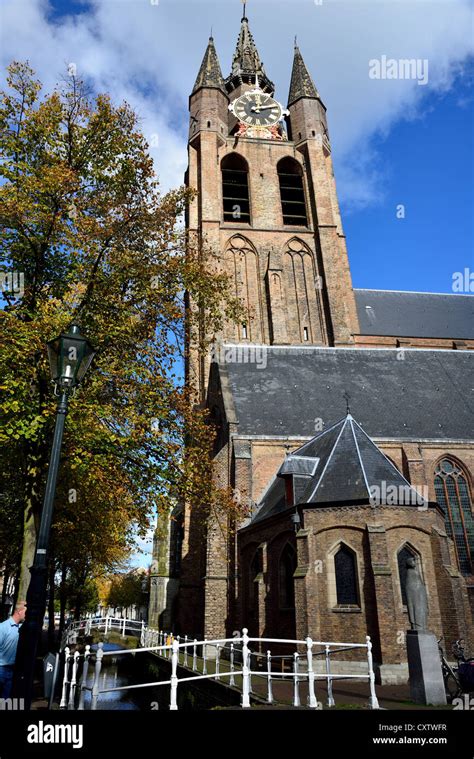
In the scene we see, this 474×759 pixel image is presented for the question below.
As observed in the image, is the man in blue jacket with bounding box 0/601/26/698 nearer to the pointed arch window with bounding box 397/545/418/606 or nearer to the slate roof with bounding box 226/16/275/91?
the pointed arch window with bounding box 397/545/418/606

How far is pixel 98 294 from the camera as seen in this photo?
10.4 meters

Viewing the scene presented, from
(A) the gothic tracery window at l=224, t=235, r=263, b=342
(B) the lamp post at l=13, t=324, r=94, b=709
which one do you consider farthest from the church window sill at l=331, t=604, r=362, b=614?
(A) the gothic tracery window at l=224, t=235, r=263, b=342

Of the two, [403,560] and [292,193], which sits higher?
[292,193]

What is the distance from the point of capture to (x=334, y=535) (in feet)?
44.8

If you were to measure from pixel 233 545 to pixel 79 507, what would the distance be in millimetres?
6129

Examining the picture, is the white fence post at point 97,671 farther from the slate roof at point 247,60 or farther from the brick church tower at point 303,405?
the slate roof at point 247,60

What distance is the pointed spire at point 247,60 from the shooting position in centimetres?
4481

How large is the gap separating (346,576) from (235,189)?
29777 mm

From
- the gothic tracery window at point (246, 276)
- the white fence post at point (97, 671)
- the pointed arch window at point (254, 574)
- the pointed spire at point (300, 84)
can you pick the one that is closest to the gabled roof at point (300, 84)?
the pointed spire at point (300, 84)

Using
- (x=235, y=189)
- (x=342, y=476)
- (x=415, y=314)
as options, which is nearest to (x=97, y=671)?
(x=342, y=476)

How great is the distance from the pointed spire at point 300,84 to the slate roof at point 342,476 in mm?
31311

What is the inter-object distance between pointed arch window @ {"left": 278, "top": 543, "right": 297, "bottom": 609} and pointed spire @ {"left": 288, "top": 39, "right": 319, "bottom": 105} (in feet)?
116

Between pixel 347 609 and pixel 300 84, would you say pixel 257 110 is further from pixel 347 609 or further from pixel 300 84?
pixel 347 609

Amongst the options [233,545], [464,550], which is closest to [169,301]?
[233,545]
